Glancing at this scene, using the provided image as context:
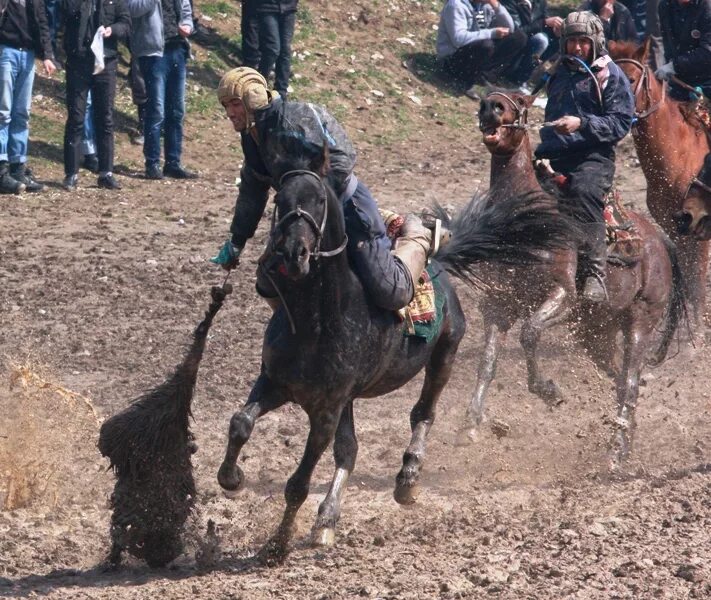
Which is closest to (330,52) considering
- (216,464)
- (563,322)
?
(563,322)

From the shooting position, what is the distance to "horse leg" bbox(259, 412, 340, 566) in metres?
6.28

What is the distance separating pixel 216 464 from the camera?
796cm

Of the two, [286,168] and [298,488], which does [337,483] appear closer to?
[298,488]

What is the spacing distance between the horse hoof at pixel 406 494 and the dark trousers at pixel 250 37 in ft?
35.3

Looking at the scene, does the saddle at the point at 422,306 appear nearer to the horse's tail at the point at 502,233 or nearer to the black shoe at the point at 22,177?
the horse's tail at the point at 502,233

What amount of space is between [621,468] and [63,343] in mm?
4156

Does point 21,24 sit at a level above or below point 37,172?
above

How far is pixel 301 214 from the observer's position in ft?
17.9

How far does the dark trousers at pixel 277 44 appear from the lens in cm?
1689

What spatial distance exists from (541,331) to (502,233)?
4.22 ft

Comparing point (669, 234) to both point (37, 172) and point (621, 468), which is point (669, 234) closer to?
point (621, 468)

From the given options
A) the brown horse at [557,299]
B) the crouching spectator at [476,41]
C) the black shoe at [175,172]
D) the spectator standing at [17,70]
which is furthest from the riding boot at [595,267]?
the crouching spectator at [476,41]

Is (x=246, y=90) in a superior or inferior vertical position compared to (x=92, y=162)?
superior

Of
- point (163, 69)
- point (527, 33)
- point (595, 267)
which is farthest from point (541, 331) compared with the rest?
point (527, 33)
